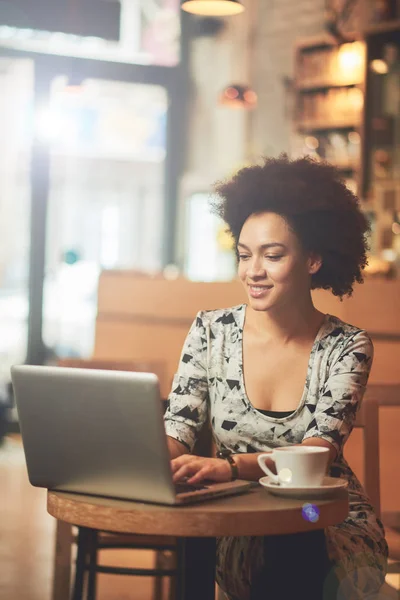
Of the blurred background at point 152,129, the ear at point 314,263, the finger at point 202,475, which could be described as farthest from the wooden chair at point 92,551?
the blurred background at point 152,129

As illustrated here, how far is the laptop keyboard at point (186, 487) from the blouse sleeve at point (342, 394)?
353 mm

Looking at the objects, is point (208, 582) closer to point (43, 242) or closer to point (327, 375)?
point (327, 375)

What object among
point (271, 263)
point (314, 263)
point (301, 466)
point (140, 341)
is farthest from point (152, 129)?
point (301, 466)

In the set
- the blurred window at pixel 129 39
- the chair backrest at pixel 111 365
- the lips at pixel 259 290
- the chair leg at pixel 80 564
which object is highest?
the blurred window at pixel 129 39

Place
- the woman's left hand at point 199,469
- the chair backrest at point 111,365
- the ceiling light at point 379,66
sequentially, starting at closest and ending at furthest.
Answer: the woman's left hand at point 199,469 < the chair backrest at point 111,365 < the ceiling light at point 379,66

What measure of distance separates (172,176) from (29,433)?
7.60 meters

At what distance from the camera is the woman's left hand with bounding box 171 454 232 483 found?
5.61 feet

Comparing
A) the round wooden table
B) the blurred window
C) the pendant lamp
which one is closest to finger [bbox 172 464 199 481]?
the round wooden table

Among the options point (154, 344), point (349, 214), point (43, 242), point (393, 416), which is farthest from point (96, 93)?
point (349, 214)

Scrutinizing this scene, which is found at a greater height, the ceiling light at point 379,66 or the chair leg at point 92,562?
the ceiling light at point 379,66

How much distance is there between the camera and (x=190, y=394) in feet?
7.16

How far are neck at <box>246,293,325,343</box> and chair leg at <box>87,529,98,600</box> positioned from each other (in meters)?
0.61

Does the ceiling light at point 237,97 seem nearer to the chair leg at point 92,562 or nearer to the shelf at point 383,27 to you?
the shelf at point 383,27

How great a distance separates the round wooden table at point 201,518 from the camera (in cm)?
150
